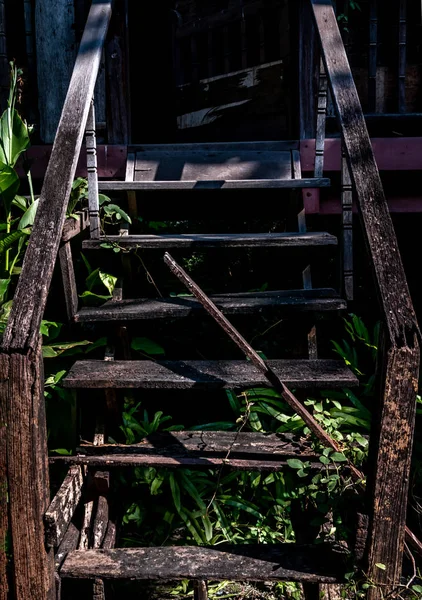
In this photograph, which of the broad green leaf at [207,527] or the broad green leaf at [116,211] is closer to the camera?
the broad green leaf at [207,527]

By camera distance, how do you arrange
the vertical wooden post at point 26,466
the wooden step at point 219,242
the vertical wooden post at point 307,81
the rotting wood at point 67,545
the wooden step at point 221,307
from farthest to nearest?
the vertical wooden post at point 307,81 < the wooden step at point 219,242 < the wooden step at point 221,307 < the rotting wood at point 67,545 < the vertical wooden post at point 26,466

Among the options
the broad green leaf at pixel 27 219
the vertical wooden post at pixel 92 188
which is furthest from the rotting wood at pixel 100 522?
the broad green leaf at pixel 27 219

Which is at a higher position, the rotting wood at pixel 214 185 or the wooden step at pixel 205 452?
the rotting wood at pixel 214 185

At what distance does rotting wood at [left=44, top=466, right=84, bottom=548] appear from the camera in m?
1.70

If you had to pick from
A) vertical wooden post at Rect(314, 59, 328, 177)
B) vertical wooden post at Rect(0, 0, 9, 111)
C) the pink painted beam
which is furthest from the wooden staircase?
→ vertical wooden post at Rect(0, 0, 9, 111)

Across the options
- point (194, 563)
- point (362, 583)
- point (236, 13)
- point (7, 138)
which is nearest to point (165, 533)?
point (194, 563)

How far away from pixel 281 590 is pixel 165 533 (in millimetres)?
537

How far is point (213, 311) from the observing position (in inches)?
80.6

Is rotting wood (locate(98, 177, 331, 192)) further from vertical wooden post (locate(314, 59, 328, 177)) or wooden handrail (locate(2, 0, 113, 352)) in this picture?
wooden handrail (locate(2, 0, 113, 352))

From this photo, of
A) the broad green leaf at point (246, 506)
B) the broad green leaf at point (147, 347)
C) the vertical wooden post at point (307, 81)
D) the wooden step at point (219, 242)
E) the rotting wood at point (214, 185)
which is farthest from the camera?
the vertical wooden post at point (307, 81)

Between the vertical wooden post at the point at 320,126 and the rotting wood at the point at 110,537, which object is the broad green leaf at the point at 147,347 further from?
the vertical wooden post at the point at 320,126

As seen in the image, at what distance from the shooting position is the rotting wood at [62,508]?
1702 mm

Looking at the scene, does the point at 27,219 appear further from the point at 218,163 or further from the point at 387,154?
the point at 387,154

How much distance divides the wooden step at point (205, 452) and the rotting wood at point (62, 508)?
76 mm
